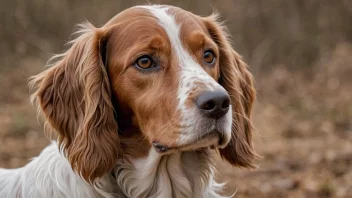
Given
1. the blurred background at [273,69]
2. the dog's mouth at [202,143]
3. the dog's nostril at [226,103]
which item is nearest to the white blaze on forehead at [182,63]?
the dog's nostril at [226,103]

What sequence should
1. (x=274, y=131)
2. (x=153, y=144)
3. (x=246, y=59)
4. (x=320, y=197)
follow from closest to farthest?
(x=153, y=144) → (x=320, y=197) → (x=274, y=131) → (x=246, y=59)

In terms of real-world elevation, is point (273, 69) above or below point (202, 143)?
below

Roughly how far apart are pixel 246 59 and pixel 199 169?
933 cm

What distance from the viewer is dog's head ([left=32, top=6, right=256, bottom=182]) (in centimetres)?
446

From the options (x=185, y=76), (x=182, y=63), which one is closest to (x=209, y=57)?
(x=182, y=63)

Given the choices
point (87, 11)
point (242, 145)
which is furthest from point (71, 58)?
point (87, 11)

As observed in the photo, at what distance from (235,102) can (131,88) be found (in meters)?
0.88

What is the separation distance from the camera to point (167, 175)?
486 cm

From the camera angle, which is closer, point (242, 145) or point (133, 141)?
point (133, 141)

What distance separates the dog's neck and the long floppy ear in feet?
0.91

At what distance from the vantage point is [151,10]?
16.1 feet

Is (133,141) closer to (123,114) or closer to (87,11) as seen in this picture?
(123,114)

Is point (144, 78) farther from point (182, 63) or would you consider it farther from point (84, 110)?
point (84, 110)

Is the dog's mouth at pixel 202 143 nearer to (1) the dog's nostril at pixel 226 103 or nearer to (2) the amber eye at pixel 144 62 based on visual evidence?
(1) the dog's nostril at pixel 226 103
